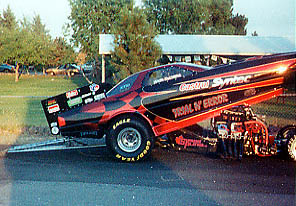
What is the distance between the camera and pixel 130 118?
7230 mm

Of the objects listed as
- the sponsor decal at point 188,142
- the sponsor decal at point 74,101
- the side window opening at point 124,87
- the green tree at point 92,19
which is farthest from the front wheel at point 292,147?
the green tree at point 92,19

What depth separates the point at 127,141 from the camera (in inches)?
287

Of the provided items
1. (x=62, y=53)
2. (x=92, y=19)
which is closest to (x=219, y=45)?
(x=92, y=19)

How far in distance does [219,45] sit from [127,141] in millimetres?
16889

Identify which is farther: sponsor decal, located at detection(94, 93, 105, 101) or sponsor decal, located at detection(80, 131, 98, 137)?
sponsor decal, located at detection(94, 93, 105, 101)

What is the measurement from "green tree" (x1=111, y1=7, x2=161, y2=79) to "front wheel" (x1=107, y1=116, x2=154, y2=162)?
6.25 metres

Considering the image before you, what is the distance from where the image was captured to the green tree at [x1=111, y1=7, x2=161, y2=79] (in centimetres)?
1327

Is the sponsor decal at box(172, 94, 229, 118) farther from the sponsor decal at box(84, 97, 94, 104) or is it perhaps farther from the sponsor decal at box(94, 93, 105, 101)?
the sponsor decal at box(84, 97, 94, 104)

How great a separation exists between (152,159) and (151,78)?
161 centimetres

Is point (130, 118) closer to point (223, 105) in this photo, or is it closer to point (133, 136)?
point (133, 136)

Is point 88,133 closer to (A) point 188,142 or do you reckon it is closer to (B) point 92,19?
(A) point 188,142

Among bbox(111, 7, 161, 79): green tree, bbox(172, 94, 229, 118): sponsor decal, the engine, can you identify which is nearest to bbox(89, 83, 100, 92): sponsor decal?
bbox(172, 94, 229, 118): sponsor decal

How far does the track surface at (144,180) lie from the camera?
16.8 feet

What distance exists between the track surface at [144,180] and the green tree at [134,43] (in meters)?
6.02
